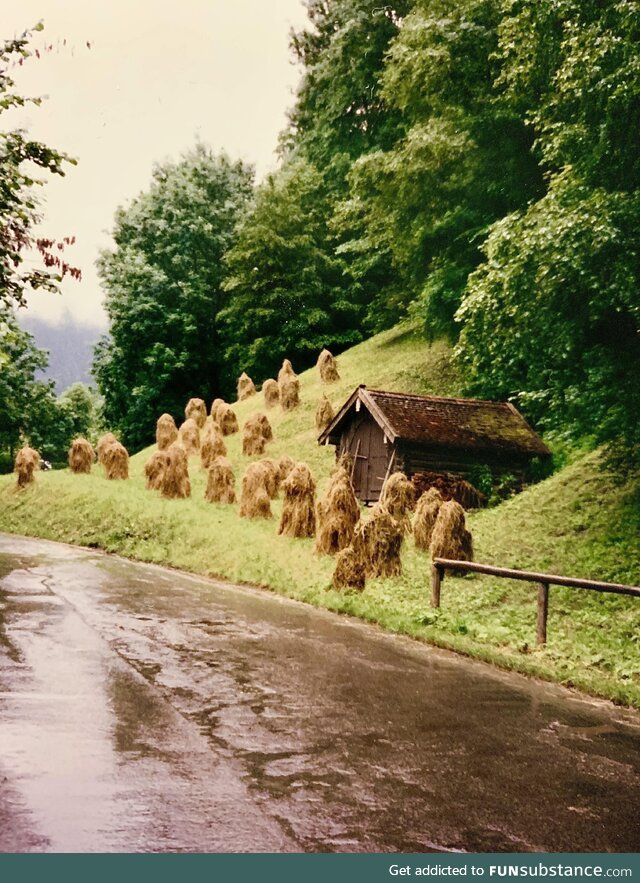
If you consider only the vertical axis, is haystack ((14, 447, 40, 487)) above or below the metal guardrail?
above

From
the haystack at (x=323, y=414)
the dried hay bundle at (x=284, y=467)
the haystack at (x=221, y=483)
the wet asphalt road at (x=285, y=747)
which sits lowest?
the wet asphalt road at (x=285, y=747)

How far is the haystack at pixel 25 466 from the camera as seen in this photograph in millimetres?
25672

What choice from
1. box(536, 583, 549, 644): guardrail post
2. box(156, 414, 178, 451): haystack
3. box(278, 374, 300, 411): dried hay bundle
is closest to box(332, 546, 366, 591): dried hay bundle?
box(536, 583, 549, 644): guardrail post

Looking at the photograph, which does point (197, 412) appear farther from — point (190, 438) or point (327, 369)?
point (327, 369)

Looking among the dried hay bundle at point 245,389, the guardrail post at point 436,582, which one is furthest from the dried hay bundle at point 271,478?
the dried hay bundle at point 245,389

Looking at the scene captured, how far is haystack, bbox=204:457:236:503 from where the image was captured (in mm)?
23719

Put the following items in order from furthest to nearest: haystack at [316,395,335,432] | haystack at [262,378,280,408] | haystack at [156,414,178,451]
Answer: haystack at [262,378,280,408] → haystack at [156,414,178,451] → haystack at [316,395,335,432]

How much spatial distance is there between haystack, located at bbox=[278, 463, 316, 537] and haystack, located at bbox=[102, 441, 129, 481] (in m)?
10.7

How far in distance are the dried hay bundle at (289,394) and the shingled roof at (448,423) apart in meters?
8.26

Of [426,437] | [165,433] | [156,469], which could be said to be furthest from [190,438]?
[426,437]

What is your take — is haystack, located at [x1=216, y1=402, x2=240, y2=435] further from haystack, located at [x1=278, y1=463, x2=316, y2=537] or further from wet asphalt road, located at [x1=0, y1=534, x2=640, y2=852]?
wet asphalt road, located at [x1=0, y1=534, x2=640, y2=852]

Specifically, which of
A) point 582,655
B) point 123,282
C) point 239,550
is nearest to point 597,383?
point 582,655

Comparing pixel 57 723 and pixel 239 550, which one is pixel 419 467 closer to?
pixel 239 550

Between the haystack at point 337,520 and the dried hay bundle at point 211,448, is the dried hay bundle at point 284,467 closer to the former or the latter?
the dried hay bundle at point 211,448
